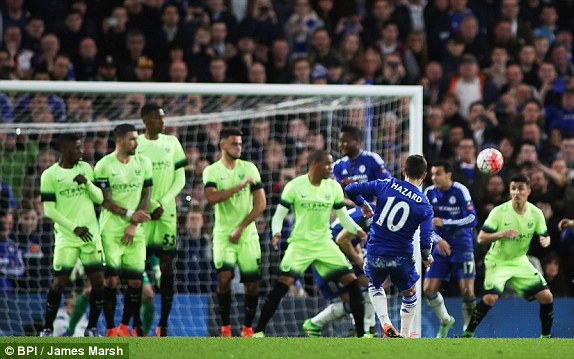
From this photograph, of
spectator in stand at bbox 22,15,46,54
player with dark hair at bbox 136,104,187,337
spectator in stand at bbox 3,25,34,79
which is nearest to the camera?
player with dark hair at bbox 136,104,187,337

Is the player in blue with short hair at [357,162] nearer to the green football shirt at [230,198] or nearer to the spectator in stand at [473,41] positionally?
the green football shirt at [230,198]

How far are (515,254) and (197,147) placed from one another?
14.5 feet

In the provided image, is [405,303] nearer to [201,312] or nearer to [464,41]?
[201,312]

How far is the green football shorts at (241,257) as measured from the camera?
11.8 meters

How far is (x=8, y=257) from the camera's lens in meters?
13.3

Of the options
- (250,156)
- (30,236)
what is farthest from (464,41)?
(30,236)

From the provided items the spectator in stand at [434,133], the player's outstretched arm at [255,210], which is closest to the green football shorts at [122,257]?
the player's outstretched arm at [255,210]

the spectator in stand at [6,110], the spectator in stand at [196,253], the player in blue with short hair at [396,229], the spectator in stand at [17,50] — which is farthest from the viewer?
the spectator in stand at [17,50]

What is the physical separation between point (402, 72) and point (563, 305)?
4444 millimetres

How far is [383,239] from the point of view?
33.9 feet

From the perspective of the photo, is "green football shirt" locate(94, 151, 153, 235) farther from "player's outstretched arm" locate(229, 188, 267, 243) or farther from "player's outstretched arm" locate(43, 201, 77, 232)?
"player's outstretched arm" locate(229, 188, 267, 243)

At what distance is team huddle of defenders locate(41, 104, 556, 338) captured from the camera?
11539 millimetres

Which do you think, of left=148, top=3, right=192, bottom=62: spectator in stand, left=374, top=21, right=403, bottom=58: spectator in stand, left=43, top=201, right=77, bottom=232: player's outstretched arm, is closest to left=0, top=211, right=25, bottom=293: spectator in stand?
left=43, top=201, right=77, bottom=232: player's outstretched arm

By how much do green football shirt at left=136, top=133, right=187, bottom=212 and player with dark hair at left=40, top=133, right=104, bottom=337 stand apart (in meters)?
0.63
